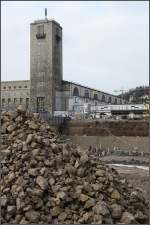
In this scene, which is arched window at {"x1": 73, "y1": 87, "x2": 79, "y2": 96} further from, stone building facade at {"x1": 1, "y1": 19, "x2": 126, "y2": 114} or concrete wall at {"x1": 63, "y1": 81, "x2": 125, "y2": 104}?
stone building facade at {"x1": 1, "y1": 19, "x2": 126, "y2": 114}

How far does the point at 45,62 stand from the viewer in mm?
80562

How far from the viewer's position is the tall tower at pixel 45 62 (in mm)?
79500

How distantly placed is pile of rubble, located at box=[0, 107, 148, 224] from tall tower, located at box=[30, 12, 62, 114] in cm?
6445

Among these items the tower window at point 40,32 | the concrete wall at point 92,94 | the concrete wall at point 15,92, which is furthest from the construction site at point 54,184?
the concrete wall at point 15,92

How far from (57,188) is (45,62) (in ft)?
229

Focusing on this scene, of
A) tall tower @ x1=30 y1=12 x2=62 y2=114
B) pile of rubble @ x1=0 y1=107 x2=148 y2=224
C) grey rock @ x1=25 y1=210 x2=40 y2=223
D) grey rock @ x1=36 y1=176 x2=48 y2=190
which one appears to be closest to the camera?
grey rock @ x1=25 y1=210 x2=40 y2=223

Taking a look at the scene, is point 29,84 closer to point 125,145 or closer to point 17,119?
point 125,145

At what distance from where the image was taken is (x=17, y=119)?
15.2 metres

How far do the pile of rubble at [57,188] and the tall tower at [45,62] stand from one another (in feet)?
211

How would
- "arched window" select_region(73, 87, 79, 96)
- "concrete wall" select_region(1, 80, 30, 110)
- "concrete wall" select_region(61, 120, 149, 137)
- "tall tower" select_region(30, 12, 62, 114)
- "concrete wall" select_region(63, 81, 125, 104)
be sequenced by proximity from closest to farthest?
"concrete wall" select_region(61, 120, 149, 137), "tall tower" select_region(30, 12, 62, 114), "concrete wall" select_region(63, 81, 125, 104), "arched window" select_region(73, 87, 79, 96), "concrete wall" select_region(1, 80, 30, 110)

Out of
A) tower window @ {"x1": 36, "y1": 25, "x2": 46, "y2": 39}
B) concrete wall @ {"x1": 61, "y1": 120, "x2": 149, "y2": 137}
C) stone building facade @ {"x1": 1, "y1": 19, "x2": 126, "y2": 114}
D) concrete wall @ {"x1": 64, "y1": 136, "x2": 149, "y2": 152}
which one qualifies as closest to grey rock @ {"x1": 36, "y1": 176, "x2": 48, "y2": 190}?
concrete wall @ {"x1": 64, "y1": 136, "x2": 149, "y2": 152}

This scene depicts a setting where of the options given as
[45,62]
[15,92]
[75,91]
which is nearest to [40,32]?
[45,62]

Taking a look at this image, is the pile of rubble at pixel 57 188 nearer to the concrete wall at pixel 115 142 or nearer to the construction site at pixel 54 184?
the construction site at pixel 54 184

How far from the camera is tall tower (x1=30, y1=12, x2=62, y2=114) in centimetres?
7950
